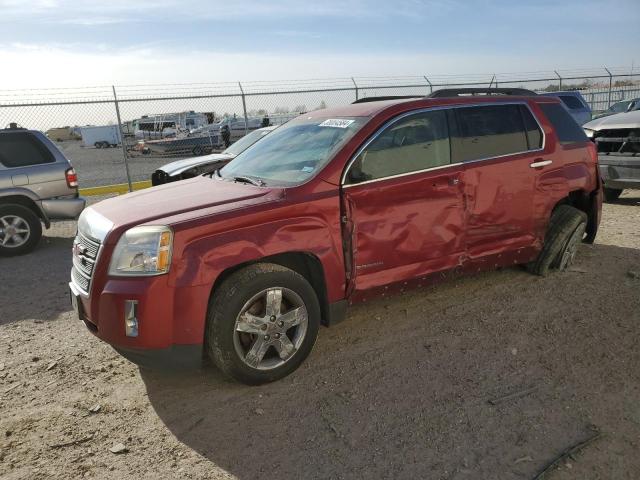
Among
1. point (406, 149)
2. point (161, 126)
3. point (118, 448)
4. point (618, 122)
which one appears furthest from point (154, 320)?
point (161, 126)

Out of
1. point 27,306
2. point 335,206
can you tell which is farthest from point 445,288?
point 27,306

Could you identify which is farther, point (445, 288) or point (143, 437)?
point (445, 288)

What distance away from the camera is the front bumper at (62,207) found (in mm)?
7734

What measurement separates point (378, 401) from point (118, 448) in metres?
1.49

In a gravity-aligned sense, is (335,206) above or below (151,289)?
above

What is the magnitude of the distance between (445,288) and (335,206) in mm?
1886

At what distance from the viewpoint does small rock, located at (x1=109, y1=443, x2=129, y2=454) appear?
9.41ft

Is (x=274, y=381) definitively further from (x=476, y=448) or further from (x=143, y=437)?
(x=476, y=448)

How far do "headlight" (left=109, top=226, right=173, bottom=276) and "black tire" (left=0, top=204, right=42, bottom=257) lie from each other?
5322 millimetres

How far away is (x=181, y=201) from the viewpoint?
11.9ft

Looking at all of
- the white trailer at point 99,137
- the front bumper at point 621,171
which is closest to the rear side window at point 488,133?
the front bumper at point 621,171

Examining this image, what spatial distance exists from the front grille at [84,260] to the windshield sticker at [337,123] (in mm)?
1926

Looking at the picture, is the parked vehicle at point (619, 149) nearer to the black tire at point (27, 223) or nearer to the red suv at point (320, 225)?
the red suv at point (320, 225)

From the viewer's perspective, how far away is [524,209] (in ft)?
15.1
